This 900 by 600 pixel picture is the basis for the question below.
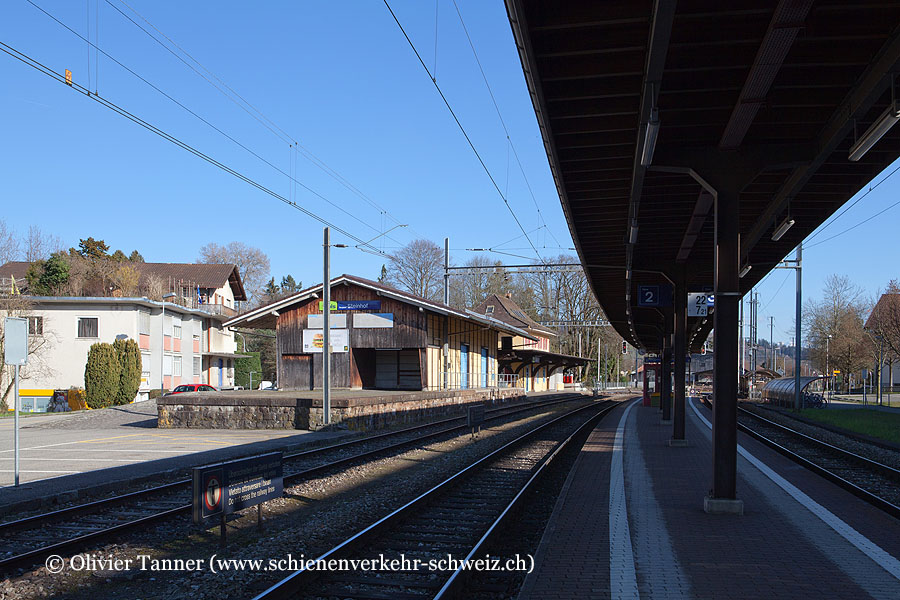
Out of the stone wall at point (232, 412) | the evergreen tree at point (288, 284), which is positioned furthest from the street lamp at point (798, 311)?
the evergreen tree at point (288, 284)

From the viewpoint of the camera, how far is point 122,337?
39.2 metres

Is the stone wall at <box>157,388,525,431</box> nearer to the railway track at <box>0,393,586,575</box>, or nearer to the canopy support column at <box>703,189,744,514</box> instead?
the railway track at <box>0,393,586,575</box>

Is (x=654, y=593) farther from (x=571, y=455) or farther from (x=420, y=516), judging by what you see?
(x=571, y=455)

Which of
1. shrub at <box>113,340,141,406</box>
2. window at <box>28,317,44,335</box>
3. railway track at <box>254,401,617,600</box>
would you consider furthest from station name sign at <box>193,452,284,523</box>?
window at <box>28,317,44,335</box>

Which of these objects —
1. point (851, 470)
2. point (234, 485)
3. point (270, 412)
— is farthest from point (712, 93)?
point (270, 412)

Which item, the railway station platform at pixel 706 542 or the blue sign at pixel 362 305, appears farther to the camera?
the blue sign at pixel 362 305

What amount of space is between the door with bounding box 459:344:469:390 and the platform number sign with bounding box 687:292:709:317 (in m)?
19.4

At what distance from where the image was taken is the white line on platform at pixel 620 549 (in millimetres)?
5774

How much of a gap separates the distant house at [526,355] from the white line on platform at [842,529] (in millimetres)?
34285

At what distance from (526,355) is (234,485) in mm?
44218

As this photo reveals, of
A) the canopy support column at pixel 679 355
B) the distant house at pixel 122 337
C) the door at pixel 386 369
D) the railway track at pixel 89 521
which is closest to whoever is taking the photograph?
the railway track at pixel 89 521

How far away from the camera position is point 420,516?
8.88 metres

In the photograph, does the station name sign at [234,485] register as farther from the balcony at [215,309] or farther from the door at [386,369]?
the balcony at [215,309]

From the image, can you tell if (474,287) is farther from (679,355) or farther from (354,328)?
(679,355)
